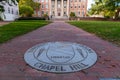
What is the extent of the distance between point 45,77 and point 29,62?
33.7 inches

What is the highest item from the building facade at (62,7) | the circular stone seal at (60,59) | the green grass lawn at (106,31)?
the building facade at (62,7)

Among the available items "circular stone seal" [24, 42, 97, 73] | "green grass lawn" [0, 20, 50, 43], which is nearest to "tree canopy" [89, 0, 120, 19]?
"green grass lawn" [0, 20, 50, 43]

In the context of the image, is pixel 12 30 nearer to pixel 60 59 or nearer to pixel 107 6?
pixel 60 59

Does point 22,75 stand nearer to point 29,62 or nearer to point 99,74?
point 29,62

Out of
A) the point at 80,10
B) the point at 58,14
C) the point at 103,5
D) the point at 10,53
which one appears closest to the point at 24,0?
the point at 58,14

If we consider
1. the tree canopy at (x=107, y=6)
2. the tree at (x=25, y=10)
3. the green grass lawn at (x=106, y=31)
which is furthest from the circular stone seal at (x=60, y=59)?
the tree at (x=25, y=10)

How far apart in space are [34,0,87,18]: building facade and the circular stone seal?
56331 mm

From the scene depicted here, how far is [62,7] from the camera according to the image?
59.9m

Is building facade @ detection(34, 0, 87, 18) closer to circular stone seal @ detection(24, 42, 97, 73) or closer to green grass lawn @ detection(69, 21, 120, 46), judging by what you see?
green grass lawn @ detection(69, 21, 120, 46)

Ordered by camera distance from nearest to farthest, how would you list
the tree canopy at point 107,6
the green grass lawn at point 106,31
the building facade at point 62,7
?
the green grass lawn at point 106,31, the tree canopy at point 107,6, the building facade at point 62,7

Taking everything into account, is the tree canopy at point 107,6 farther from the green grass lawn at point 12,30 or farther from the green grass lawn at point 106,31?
the green grass lawn at point 12,30

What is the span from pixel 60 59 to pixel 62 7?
57.5 meters

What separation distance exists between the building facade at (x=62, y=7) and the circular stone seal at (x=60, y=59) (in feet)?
185

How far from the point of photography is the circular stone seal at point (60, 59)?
343cm
